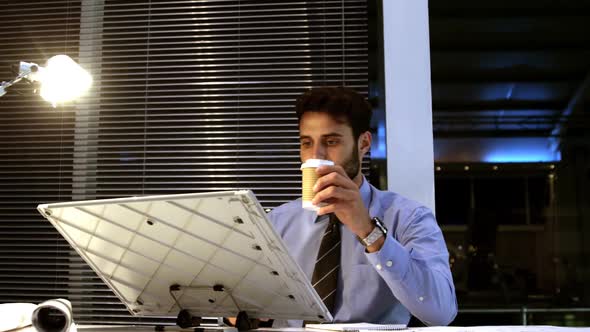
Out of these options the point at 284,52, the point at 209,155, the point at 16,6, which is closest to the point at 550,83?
the point at 284,52

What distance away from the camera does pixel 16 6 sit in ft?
9.75

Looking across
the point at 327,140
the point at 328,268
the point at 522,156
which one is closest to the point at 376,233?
the point at 328,268

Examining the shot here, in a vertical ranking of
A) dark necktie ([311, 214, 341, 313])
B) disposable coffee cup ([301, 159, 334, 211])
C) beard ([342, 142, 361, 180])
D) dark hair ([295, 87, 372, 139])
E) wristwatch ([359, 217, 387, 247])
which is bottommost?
dark necktie ([311, 214, 341, 313])

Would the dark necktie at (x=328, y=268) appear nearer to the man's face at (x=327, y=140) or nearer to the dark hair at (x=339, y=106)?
the man's face at (x=327, y=140)

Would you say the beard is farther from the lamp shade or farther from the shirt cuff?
the lamp shade

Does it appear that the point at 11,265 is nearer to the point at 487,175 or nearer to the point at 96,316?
the point at 96,316

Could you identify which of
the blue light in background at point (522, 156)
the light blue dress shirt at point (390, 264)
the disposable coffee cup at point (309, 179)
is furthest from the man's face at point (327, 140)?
the blue light in background at point (522, 156)

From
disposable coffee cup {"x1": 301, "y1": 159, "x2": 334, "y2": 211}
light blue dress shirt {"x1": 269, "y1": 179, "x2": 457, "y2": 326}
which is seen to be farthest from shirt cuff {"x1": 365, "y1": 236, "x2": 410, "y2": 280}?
disposable coffee cup {"x1": 301, "y1": 159, "x2": 334, "y2": 211}

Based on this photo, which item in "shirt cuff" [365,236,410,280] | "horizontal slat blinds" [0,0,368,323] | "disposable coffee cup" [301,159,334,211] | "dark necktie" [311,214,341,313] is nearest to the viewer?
"disposable coffee cup" [301,159,334,211]

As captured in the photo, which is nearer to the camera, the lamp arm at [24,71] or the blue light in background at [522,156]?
the lamp arm at [24,71]

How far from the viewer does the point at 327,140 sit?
186 centimetres

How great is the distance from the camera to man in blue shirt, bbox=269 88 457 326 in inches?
56.9

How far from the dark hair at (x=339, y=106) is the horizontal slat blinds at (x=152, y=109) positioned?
69 cm

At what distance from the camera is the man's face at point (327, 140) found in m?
1.86
